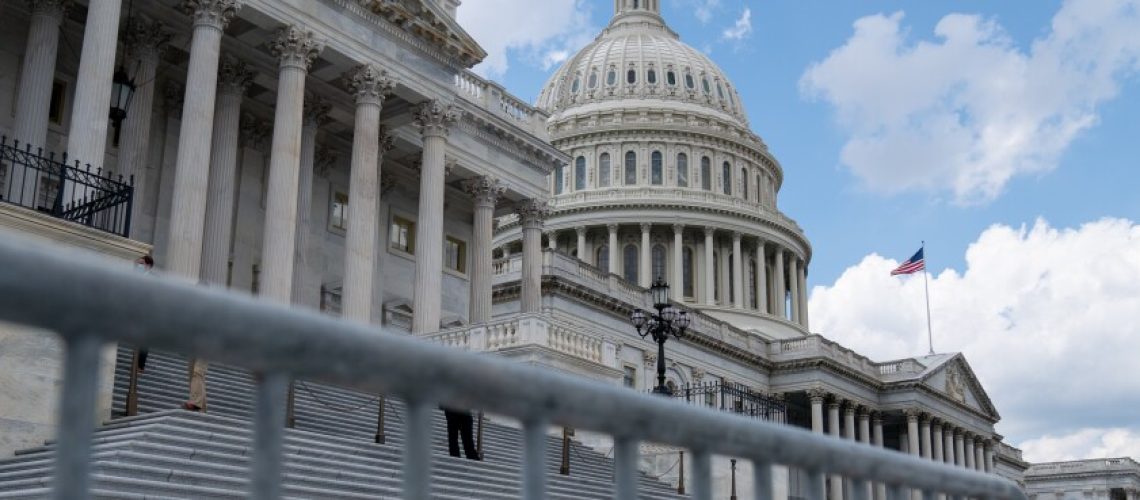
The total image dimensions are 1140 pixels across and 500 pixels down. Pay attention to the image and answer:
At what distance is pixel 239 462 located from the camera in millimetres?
15469

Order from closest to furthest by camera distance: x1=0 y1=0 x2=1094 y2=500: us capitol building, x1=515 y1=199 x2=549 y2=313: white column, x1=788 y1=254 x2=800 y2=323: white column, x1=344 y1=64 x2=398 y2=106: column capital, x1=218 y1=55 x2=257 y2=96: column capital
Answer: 1. x1=0 y1=0 x2=1094 y2=500: us capitol building
2. x1=218 y1=55 x2=257 y2=96: column capital
3. x1=344 y1=64 x2=398 y2=106: column capital
4. x1=515 y1=199 x2=549 y2=313: white column
5. x1=788 y1=254 x2=800 y2=323: white column

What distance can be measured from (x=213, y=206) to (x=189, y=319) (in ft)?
99.6

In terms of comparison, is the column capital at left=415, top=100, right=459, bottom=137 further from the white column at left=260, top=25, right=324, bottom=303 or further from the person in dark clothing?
the person in dark clothing

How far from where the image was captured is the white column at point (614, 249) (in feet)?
276

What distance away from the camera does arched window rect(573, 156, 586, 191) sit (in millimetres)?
89750

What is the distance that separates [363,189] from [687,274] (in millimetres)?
56036

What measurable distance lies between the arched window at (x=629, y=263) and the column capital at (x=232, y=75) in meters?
54.0

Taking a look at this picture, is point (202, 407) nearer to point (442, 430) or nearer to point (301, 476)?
point (301, 476)

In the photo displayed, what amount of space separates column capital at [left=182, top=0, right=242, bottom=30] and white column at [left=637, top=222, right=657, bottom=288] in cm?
5641

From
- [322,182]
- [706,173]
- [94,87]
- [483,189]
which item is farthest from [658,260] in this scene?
[94,87]

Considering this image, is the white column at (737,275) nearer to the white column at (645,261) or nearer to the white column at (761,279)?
the white column at (761,279)

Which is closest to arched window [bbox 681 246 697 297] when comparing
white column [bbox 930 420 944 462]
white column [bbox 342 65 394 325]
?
white column [bbox 930 420 944 462]

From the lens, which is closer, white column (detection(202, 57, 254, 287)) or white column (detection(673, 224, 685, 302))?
white column (detection(202, 57, 254, 287))

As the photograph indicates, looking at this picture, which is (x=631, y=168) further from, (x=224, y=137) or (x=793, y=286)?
(x=224, y=137)
